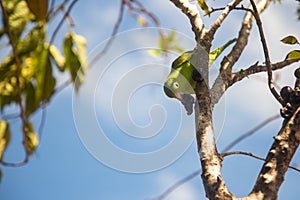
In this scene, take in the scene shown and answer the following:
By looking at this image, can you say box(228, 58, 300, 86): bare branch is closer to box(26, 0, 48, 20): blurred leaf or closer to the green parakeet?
the green parakeet

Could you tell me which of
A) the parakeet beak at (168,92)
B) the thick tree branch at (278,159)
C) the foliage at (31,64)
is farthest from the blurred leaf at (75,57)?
the thick tree branch at (278,159)

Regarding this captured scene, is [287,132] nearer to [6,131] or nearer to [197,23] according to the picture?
[197,23]

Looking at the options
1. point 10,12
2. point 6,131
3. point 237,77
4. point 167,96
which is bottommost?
point 6,131

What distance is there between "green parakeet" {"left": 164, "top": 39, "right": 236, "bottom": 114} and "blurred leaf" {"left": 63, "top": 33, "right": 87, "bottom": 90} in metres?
0.22

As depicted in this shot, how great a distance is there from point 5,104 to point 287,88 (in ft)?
2.01

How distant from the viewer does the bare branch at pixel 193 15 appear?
0.71m

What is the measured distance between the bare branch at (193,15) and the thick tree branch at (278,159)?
18 centimetres

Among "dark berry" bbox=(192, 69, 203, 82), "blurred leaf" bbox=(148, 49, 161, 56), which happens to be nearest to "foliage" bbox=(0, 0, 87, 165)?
"blurred leaf" bbox=(148, 49, 161, 56)

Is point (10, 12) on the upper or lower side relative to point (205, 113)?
lower

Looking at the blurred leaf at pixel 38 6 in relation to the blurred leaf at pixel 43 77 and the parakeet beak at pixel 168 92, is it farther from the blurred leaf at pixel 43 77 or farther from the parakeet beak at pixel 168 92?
the parakeet beak at pixel 168 92

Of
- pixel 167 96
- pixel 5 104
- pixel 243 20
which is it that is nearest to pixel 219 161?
pixel 167 96

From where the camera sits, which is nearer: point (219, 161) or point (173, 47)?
point (219, 161)

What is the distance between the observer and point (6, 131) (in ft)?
3.73

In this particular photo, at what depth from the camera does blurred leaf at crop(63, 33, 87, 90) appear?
939 mm
